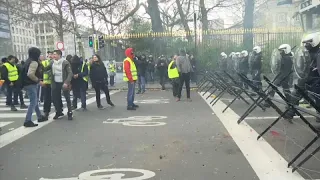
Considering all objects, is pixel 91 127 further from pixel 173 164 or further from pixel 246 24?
pixel 246 24

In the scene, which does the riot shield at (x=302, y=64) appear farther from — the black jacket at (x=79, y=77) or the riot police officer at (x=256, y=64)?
the black jacket at (x=79, y=77)

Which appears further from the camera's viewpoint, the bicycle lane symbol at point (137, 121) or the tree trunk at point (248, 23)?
the tree trunk at point (248, 23)

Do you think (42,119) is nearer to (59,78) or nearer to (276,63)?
(59,78)

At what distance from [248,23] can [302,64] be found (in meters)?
16.8

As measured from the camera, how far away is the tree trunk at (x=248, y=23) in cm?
1839

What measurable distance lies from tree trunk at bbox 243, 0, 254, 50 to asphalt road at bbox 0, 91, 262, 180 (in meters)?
10.7

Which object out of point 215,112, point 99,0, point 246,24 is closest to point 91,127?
point 215,112

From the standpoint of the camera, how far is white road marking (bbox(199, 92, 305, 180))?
14.1 feet

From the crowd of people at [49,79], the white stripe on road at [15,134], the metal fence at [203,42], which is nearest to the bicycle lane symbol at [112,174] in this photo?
the white stripe on road at [15,134]

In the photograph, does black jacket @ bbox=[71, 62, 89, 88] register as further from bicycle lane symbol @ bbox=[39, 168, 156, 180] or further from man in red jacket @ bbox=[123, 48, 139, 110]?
bicycle lane symbol @ bbox=[39, 168, 156, 180]

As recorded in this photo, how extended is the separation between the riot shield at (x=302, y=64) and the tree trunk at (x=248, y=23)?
10766mm

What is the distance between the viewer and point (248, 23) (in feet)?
77.2

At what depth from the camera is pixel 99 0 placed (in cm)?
2234

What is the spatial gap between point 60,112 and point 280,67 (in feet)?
18.0
